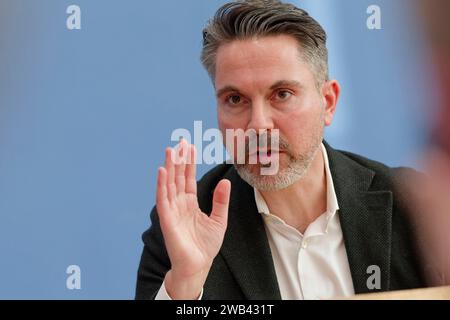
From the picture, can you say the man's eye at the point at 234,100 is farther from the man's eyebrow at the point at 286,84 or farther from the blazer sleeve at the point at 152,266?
the blazer sleeve at the point at 152,266

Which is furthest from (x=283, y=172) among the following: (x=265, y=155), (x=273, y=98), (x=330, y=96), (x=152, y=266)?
(x=152, y=266)

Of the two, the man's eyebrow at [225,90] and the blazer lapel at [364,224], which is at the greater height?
the man's eyebrow at [225,90]

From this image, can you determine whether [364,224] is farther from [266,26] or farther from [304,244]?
[266,26]

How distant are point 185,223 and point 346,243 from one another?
45cm

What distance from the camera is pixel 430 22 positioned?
1.11ft

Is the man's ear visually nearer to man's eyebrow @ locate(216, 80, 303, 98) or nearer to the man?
the man

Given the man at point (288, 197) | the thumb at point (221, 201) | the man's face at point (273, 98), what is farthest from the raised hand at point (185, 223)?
the man's face at point (273, 98)

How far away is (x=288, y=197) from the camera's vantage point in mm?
1552

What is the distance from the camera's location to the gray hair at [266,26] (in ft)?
4.98

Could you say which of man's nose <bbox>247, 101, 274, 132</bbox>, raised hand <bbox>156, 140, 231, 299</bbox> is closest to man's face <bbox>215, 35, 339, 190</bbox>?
man's nose <bbox>247, 101, 274, 132</bbox>

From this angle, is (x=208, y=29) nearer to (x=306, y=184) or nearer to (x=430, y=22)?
(x=306, y=184)

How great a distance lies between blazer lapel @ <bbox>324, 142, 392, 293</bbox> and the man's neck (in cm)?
5

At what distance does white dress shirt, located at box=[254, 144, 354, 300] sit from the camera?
148cm

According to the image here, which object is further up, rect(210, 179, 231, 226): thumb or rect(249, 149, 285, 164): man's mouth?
rect(249, 149, 285, 164): man's mouth
